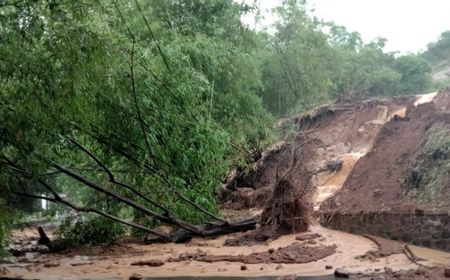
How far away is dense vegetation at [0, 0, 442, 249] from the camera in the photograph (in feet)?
18.8

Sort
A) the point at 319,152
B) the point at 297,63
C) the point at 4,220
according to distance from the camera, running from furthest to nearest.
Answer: the point at 319,152
the point at 297,63
the point at 4,220

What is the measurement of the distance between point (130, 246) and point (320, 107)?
17330 mm

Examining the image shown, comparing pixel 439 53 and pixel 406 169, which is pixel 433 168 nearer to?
pixel 406 169

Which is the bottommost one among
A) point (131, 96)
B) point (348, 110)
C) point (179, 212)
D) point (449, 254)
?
point (449, 254)

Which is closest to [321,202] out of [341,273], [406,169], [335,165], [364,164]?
[406,169]

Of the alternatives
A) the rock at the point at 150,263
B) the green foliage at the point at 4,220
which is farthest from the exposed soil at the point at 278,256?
the green foliage at the point at 4,220

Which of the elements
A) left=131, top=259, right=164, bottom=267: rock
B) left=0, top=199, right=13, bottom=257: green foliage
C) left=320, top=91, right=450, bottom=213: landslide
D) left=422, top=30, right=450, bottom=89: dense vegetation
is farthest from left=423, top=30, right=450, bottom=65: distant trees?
left=0, top=199, right=13, bottom=257: green foliage

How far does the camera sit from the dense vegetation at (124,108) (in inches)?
225

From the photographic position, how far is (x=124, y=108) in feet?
28.7

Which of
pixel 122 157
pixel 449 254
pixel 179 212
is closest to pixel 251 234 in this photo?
pixel 179 212

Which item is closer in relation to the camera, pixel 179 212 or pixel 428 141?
pixel 179 212

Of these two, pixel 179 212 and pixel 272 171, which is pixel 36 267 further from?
pixel 272 171

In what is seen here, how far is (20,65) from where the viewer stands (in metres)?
5.58

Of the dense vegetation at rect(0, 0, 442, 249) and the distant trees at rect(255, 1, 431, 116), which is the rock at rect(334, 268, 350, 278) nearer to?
the dense vegetation at rect(0, 0, 442, 249)
